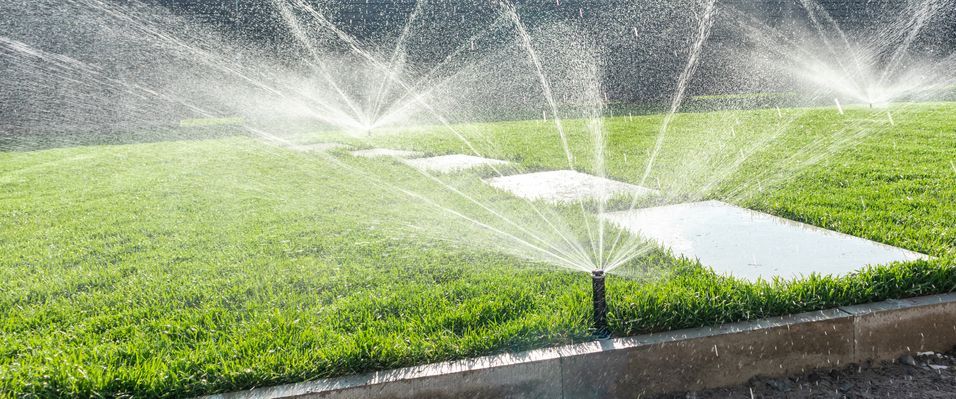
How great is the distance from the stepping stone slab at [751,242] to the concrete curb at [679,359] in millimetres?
362

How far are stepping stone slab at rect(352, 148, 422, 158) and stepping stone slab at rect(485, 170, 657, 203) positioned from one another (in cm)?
183

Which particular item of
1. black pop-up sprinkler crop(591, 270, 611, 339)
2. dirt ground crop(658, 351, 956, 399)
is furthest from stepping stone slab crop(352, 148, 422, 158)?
dirt ground crop(658, 351, 956, 399)

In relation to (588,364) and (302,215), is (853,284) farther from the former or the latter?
(302,215)

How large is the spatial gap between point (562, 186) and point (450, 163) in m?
1.60

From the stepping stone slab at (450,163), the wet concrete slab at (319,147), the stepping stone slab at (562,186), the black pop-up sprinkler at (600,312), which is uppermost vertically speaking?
the wet concrete slab at (319,147)

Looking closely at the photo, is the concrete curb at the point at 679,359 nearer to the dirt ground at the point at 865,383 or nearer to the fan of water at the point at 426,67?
the dirt ground at the point at 865,383

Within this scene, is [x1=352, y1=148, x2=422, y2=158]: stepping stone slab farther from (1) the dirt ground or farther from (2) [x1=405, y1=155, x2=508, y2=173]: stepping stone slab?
(1) the dirt ground

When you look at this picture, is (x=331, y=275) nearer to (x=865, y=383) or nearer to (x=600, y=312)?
(x=600, y=312)

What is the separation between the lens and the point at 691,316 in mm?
2209

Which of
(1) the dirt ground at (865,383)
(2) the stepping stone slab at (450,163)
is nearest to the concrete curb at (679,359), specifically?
(1) the dirt ground at (865,383)

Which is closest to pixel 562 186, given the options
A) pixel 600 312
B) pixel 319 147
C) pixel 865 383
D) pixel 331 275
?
pixel 331 275

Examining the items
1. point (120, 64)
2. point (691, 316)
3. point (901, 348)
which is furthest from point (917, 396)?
point (120, 64)

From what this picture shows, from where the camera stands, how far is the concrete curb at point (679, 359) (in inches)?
77.4

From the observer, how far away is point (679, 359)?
6.84ft
